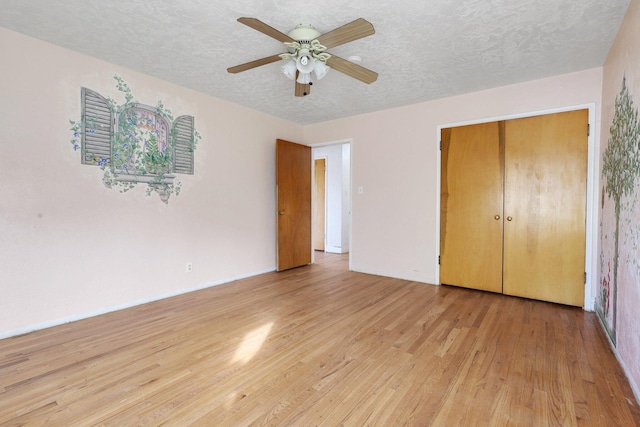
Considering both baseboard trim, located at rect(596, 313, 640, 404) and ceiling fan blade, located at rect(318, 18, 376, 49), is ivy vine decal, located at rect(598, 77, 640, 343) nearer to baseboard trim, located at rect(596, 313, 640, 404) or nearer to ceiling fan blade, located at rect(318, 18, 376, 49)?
baseboard trim, located at rect(596, 313, 640, 404)

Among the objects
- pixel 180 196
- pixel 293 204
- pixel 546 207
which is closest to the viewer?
pixel 546 207

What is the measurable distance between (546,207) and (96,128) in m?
4.80

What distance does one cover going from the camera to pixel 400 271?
433 cm

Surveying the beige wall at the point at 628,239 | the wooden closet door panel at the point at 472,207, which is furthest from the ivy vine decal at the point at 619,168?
the wooden closet door panel at the point at 472,207

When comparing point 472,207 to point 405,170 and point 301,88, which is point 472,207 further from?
point 301,88

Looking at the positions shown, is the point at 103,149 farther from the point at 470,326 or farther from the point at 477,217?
the point at 477,217

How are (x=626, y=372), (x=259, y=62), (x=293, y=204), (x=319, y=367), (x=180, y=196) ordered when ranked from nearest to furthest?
(x=626, y=372) → (x=319, y=367) → (x=259, y=62) → (x=180, y=196) → (x=293, y=204)

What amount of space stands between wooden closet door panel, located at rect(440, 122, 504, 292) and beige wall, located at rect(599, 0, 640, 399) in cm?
110

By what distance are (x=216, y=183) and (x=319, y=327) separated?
239cm

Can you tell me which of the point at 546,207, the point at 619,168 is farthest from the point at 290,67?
the point at 546,207

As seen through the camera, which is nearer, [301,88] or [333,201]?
[301,88]

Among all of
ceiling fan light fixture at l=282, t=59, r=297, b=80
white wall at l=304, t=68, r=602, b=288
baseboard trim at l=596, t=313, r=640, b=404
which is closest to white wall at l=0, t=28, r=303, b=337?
ceiling fan light fixture at l=282, t=59, r=297, b=80

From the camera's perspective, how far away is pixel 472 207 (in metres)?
3.76

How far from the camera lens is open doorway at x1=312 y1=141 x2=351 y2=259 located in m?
6.68
